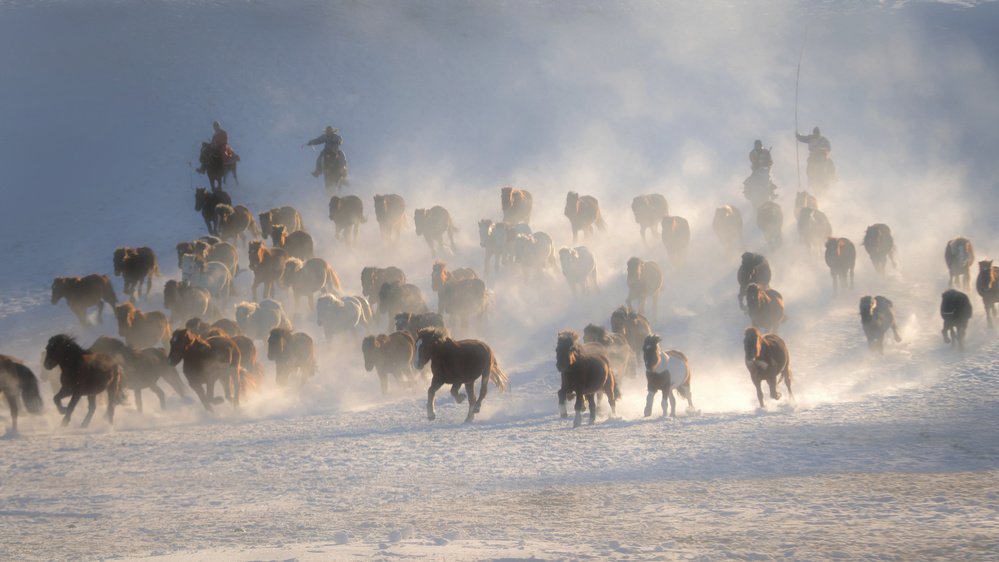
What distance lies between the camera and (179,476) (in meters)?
9.23

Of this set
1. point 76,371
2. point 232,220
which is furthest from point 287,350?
point 232,220

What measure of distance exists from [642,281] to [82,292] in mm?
13288

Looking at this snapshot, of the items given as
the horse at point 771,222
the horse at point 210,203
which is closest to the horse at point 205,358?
the horse at point 210,203

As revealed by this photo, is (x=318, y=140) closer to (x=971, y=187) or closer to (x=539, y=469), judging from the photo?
(x=539, y=469)

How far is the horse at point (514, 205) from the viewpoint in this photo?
2359 centimetres

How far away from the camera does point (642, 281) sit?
18062mm

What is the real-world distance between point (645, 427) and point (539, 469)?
262cm

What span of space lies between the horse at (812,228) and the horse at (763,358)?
1075 cm

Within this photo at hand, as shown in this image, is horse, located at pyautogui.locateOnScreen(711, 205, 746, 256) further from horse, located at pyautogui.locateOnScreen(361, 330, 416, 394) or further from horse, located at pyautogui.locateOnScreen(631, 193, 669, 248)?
horse, located at pyautogui.locateOnScreen(361, 330, 416, 394)

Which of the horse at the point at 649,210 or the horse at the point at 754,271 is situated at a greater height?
the horse at the point at 649,210

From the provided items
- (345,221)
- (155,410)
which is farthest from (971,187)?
(155,410)

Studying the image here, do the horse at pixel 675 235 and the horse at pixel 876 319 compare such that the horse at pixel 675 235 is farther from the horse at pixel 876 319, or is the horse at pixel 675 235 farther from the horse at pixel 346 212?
the horse at pixel 346 212

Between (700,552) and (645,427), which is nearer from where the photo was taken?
(700,552)

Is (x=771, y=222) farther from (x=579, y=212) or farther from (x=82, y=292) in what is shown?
(x=82, y=292)
